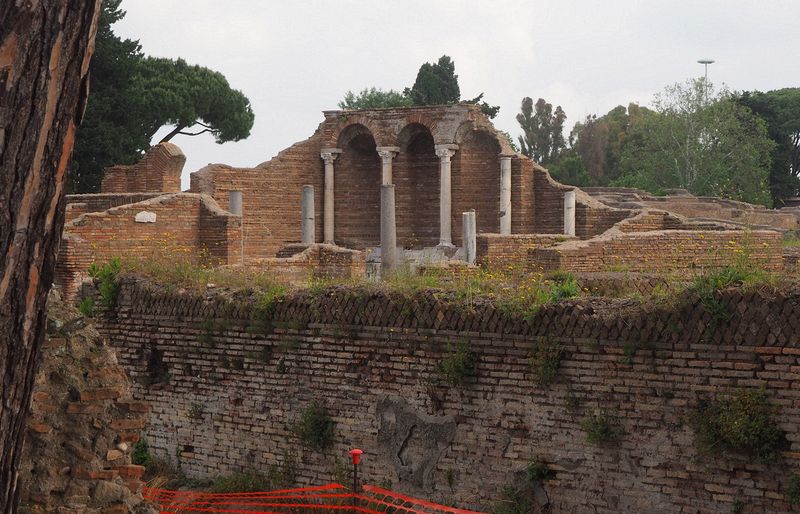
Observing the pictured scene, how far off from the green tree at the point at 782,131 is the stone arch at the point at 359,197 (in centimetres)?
2511

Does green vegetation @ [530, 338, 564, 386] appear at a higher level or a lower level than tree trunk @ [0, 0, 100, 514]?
lower

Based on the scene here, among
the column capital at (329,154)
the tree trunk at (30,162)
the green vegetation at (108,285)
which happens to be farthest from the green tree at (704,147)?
the tree trunk at (30,162)

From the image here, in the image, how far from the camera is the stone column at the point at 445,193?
2545cm

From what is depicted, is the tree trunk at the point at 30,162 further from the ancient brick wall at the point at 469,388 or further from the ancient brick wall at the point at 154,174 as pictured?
the ancient brick wall at the point at 154,174

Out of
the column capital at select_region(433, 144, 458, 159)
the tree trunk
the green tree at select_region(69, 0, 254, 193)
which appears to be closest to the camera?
the tree trunk

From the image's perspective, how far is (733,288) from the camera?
7.62 m

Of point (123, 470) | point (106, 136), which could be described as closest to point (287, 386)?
point (123, 470)

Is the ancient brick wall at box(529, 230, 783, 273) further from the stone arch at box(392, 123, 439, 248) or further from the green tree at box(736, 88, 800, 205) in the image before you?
the green tree at box(736, 88, 800, 205)

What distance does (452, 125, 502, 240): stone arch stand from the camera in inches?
1016

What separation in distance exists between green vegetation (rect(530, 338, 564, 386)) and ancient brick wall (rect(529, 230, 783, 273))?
7.07 meters

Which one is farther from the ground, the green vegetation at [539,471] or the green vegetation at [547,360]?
the green vegetation at [547,360]

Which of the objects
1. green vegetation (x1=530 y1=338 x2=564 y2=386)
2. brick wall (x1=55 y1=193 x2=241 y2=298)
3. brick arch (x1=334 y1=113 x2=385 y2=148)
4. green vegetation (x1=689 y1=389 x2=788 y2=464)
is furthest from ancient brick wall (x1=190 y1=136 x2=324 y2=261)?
green vegetation (x1=689 y1=389 x2=788 y2=464)

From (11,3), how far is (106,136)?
3094 centimetres

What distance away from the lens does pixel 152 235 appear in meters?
17.9
